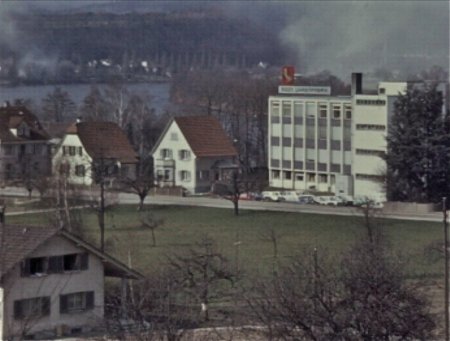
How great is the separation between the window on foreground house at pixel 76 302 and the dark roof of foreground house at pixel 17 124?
6431 millimetres

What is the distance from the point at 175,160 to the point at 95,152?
64cm

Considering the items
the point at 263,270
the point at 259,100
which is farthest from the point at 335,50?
the point at 263,270

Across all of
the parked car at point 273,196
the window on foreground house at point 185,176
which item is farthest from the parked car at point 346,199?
the window on foreground house at point 185,176

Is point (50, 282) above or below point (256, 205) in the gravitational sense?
below

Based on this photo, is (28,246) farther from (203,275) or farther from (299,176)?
(299,176)

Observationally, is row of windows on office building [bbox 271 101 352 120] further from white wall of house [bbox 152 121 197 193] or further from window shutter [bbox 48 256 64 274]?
window shutter [bbox 48 256 64 274]

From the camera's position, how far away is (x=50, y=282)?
5316 mm

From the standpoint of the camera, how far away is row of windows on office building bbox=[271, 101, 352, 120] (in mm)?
11938

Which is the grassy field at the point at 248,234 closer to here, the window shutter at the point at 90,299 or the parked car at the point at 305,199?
the parked car at the point at 305,199

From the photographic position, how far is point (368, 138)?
11.6 meters

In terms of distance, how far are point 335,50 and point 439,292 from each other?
804 centimetres

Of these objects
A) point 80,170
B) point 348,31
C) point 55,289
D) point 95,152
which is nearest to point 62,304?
point 55,289

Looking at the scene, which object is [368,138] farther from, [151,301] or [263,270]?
[151,301]

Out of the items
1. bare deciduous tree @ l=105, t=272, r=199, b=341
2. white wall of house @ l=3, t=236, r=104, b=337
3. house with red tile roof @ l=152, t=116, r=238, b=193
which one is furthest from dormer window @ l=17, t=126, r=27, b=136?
white wall of house @ l=3, t=236, r=104, b=337
